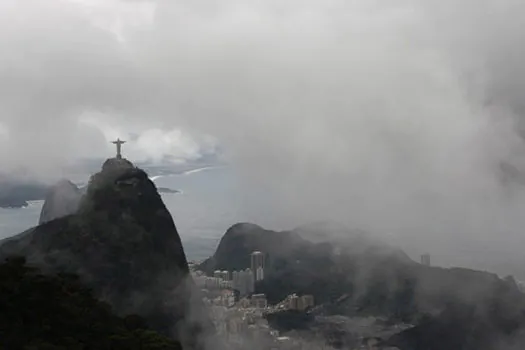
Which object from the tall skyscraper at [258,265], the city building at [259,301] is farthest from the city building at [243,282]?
the city building at [259,301]

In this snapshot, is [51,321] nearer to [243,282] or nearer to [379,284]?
[243,282]

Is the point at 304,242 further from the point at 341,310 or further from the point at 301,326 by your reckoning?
the point at 301,326

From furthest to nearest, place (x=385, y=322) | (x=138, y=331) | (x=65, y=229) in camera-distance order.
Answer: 1. (x=385, y=322)
2. (x=65, y=229)
3. (x=138, y=331)

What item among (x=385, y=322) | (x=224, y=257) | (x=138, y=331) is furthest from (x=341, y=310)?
(x=138, y=331)

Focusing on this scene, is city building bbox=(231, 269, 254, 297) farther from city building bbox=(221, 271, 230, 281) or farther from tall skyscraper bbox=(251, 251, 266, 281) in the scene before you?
tall skyscraper bbox=(251, 251, 266, 281)

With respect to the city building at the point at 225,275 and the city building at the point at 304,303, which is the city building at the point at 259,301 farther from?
the city building at the point at 225,275

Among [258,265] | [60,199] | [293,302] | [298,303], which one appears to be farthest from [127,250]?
[258,265]

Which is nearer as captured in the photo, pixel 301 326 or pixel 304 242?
pixel 301 326
